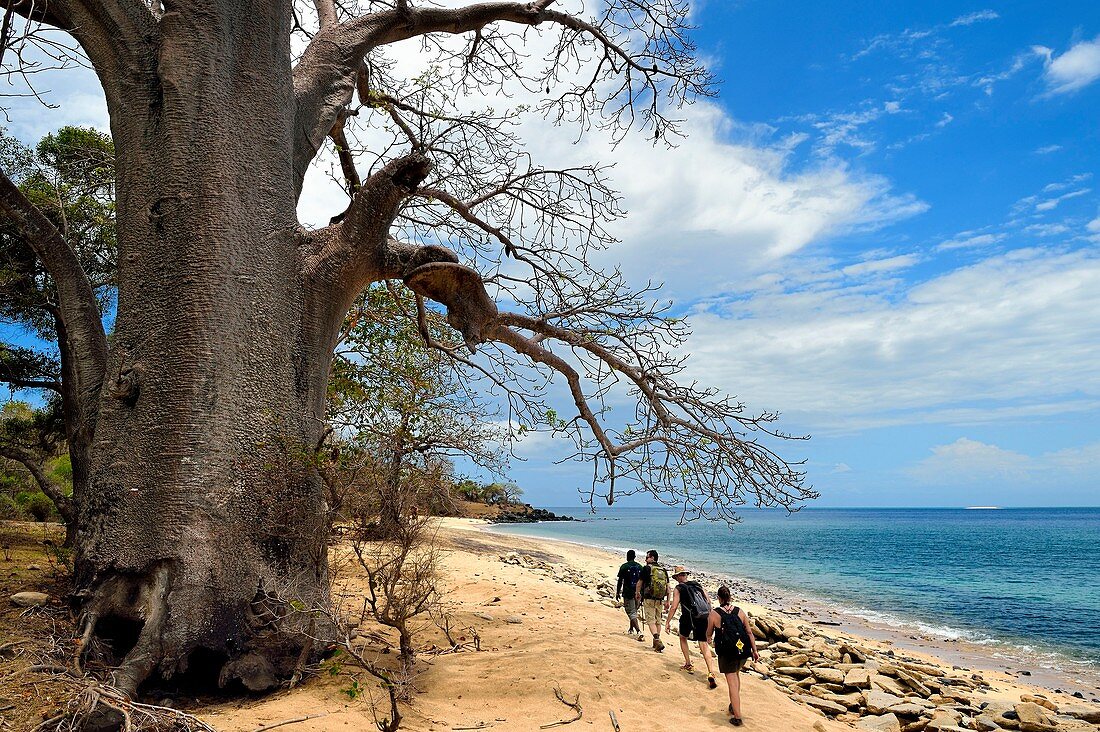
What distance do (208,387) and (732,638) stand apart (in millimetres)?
5543

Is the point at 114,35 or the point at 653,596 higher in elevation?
the point at 114,35

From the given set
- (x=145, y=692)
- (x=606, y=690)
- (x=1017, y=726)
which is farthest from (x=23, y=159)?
(x=1017, y=726)

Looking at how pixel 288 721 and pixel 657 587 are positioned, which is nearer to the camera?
pixel 288 721

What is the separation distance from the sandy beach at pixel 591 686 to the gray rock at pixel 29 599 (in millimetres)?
2105

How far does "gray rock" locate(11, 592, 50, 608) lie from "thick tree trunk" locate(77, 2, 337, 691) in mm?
866

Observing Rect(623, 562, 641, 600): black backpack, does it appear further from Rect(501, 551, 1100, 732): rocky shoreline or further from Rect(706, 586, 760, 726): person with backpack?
Rect(706, 586, 760, 726): person with backpack

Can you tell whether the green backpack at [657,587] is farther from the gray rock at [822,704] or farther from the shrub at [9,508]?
the shrub at [9,508]

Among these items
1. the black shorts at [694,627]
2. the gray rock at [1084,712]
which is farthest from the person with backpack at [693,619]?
the gray rock at [1084,712]

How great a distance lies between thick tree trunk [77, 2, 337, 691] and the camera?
190 inches

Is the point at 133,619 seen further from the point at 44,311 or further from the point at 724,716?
the point at 44,311

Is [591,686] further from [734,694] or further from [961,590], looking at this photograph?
[961,590]

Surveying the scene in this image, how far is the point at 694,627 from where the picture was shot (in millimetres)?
7992

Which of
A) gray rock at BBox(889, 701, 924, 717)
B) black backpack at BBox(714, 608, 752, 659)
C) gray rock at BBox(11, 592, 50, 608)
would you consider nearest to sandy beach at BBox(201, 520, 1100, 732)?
gray rock at BBox(889, 701, 924, 717)

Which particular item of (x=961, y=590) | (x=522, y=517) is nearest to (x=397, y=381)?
(x=961, y=590)
